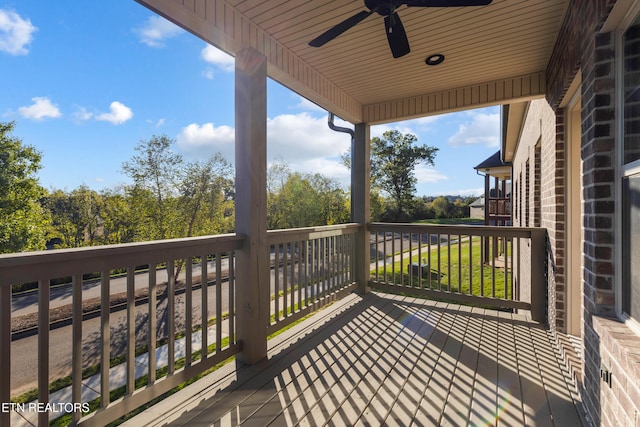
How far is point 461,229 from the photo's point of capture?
11.8 ft

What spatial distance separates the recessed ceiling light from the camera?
9.56ft

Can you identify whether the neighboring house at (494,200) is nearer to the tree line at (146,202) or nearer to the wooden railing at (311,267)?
the tree line at (146,202)

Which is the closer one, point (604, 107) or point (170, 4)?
point (604, 107)

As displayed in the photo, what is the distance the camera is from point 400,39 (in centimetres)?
213

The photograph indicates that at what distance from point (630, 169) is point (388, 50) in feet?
7.00

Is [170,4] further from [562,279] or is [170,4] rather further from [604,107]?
[562,279]

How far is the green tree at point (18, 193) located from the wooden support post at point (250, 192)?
14.5ft

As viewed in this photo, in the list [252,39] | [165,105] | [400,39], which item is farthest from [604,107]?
[165,105]

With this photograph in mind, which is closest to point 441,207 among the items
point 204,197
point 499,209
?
point 499,209

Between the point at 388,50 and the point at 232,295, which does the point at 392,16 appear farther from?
the point at 232,295

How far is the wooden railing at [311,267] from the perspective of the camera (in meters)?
2.78

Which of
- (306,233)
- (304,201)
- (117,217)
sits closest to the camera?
(306,233)

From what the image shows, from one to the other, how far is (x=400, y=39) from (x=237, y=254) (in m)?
2.00

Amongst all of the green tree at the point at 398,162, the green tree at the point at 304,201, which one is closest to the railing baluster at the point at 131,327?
the green tree at the point at 304,201
